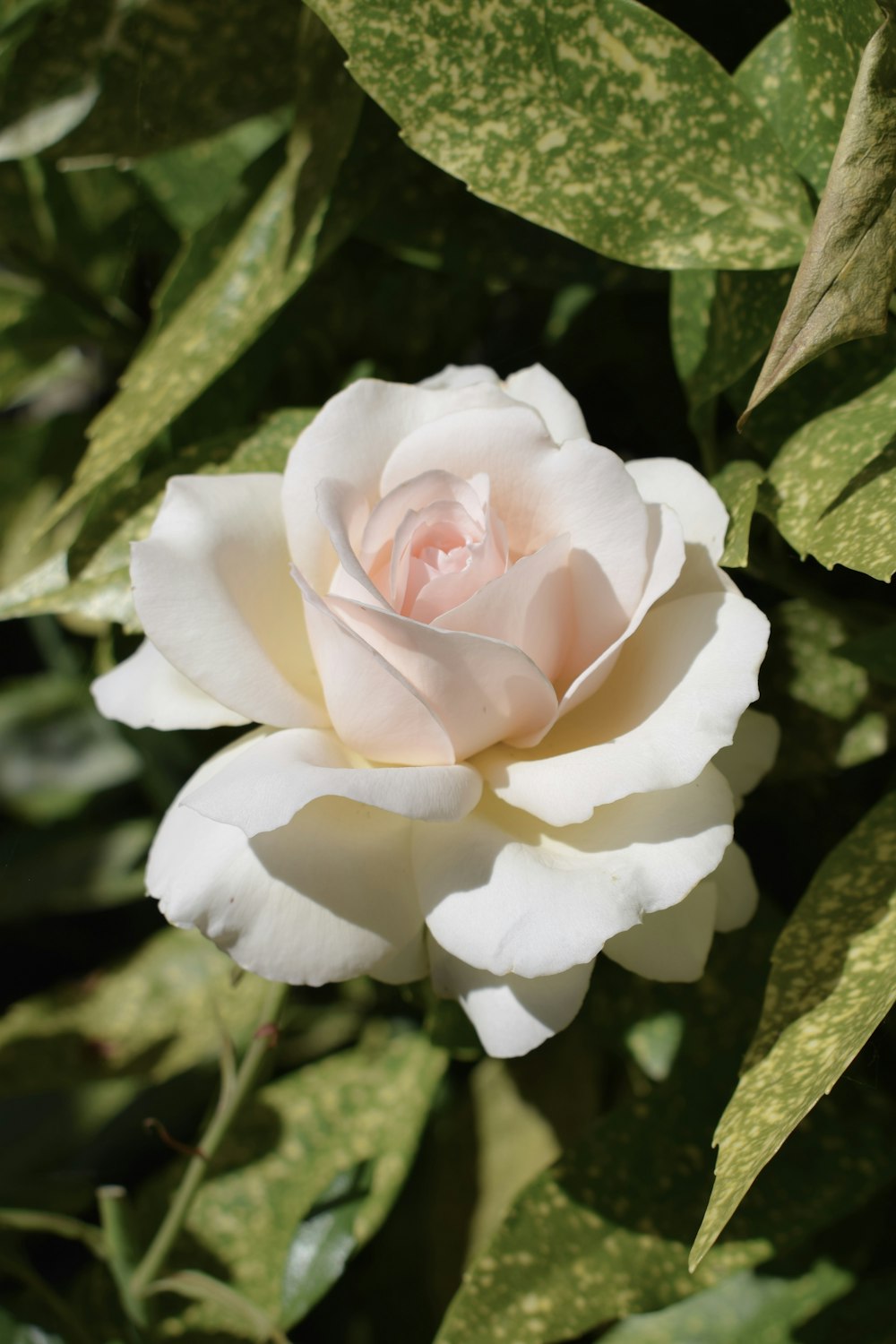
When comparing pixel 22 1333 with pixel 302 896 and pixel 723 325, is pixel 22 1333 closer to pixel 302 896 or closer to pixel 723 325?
pixel 302 896

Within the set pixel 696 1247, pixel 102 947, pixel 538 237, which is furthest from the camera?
pixel 102 947

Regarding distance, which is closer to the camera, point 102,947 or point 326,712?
point 326,712

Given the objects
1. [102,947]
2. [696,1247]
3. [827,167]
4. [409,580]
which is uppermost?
[827,167]

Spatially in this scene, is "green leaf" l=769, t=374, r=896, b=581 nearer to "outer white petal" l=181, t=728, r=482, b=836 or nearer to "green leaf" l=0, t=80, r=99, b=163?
"outer white petal" l=181, t=728, r=482, b=836

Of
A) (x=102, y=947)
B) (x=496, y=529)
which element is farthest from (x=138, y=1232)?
(x=496, y=529)

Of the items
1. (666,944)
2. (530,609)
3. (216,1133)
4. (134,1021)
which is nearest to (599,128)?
(530,609)

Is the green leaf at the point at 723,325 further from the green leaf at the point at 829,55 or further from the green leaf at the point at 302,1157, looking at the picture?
the green leaf at the point at 302,1157

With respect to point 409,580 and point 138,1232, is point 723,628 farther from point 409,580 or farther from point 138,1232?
point 138,1232
